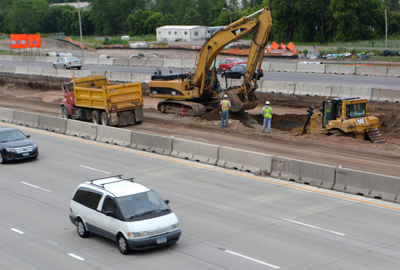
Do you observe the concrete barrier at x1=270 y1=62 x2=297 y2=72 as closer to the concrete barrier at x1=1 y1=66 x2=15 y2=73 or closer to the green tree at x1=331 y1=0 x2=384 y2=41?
the concrete barrier at x1=1 y1=66 x2=15 y2=73

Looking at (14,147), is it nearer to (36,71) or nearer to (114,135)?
(114,135)

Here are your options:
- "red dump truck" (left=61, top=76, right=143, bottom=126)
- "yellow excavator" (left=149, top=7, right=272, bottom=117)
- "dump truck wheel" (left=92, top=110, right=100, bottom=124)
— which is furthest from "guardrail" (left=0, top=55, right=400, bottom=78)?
"dump truck wheel" (left=92, top=110, right=100, bottom=124)

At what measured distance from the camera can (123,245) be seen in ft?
37.5

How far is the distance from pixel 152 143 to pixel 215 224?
10686mm

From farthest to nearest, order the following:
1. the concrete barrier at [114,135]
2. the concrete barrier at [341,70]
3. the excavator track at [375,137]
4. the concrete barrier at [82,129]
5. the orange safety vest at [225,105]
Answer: the concrete barrier at [341,70] < the concrete barrier at [82,129] < the orange safety vest at [225,105] < the concrete barrier at [114,135] < the excavator track at [375,137]

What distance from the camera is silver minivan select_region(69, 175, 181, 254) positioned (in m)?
11.2

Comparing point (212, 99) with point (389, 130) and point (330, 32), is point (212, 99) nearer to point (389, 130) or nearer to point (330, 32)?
point (389, 130)

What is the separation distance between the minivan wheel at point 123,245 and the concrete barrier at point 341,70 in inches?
1510

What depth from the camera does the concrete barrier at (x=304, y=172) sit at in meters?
17.0

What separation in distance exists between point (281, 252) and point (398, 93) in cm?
2336

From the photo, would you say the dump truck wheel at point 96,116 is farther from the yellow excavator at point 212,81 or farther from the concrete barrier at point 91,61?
the concrete barrier at point 91,61

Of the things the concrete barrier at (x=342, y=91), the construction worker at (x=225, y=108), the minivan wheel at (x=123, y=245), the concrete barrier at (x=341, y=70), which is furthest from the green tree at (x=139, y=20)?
the minivan wheel at (x=123, y=245)

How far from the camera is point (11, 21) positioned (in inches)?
5974

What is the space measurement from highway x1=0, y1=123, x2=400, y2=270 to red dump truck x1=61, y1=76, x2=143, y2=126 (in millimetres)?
7985
